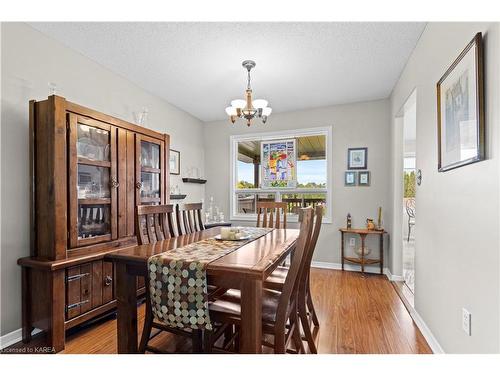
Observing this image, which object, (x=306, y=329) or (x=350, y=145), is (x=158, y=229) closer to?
(x=306, y=329)

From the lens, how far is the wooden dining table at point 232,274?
1.33 metres

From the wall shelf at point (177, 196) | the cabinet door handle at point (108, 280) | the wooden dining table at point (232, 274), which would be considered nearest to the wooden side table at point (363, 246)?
the wooden dining table at point (232, 274)

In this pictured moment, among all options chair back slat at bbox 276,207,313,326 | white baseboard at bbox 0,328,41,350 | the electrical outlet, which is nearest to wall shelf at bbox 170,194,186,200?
white baseboard at bbox 0,328,41,350

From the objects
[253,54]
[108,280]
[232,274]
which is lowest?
[108,280]

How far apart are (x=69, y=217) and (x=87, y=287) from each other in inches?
23.4

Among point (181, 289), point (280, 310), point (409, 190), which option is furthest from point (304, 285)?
point (409, 190)

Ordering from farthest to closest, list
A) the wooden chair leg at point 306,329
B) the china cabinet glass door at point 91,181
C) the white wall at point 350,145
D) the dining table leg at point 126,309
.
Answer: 1. the white wall at point 350,145
2. the china cabinet glass door at point 91,181
3. the wooden chair leg at point 306,329
4. the dining table leg at point 126,309

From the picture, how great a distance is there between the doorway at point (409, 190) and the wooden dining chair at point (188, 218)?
243 cm

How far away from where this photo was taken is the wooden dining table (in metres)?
1.33

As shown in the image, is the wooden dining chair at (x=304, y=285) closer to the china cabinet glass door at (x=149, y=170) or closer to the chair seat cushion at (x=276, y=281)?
the chair seat cushion at (x=276, y=281)

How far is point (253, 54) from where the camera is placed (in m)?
2.60

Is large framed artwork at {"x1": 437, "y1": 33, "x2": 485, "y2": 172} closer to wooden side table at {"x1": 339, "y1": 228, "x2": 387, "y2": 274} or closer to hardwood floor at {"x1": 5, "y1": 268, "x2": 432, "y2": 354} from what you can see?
hardwood floor at {"x1": 5, "y1": 268, "x2": 432, "y2": 354}
